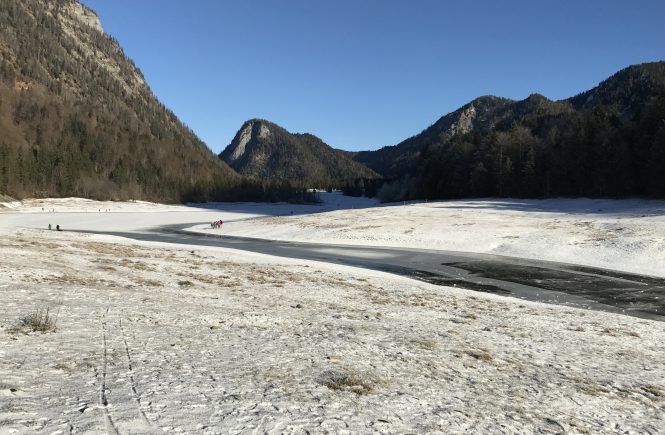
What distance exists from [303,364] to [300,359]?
0.31 metres

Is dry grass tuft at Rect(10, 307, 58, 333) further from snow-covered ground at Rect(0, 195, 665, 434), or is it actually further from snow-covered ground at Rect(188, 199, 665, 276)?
snow-covered ground at Rect(188, 199, 665, 276)

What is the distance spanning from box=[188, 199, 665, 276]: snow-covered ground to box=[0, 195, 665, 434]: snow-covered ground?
2096 cm

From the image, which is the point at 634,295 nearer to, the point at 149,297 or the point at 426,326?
the point at 426,326

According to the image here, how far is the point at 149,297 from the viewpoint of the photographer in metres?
14.2

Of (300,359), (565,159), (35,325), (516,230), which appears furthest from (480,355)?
(565,159)

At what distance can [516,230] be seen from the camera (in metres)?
47.9

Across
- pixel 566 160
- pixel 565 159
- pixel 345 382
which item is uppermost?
pixel 565 159

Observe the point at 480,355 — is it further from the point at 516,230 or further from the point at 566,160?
the point at 566,160

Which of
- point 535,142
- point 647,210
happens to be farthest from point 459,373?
point 535,142

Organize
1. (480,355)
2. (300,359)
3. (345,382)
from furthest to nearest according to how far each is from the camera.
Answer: (480,355) → (300,359) → (345,382)

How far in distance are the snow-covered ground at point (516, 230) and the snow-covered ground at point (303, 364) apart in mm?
23125

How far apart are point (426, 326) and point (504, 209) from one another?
61473 mm

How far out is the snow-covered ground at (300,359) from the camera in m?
6.00

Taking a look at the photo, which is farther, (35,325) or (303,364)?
(35,325)
